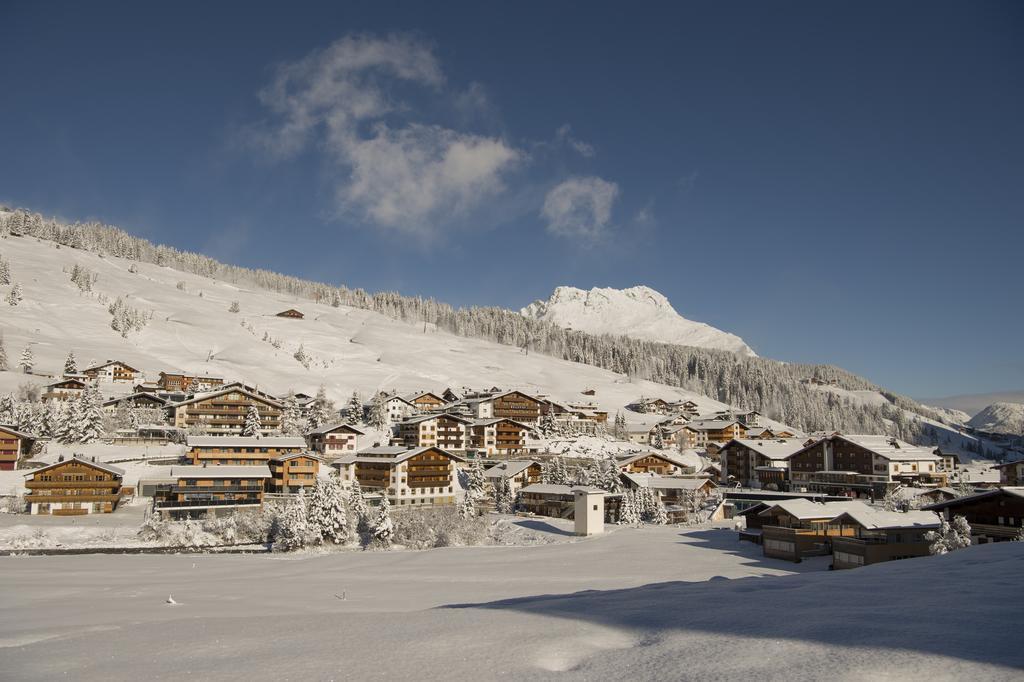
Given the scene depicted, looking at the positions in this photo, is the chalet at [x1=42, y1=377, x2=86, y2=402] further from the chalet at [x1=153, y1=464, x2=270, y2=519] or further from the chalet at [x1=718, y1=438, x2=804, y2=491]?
the chalet at [x1=718, y1=438, x2=804, y2=491]

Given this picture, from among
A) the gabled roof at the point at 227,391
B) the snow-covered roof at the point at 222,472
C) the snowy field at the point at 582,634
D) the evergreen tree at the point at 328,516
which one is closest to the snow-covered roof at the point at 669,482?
the evergreen tree at the point at 328,516

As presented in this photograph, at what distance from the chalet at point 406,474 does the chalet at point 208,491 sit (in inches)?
→ 410

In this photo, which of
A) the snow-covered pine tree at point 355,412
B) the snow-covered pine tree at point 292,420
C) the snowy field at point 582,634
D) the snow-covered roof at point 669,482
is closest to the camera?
the snowy field at point 582,634

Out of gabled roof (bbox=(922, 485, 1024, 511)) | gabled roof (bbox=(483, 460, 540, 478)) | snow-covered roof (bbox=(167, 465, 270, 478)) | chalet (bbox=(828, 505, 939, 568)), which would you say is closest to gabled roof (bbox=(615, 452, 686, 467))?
gabled roof (bbox=(483, 460, 540, 478))

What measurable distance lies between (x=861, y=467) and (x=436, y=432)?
54.8 m

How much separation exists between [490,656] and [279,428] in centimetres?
8944

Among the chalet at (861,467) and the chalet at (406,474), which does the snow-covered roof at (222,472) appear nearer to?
the chalet at (406,474)

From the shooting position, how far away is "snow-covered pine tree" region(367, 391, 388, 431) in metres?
99.1

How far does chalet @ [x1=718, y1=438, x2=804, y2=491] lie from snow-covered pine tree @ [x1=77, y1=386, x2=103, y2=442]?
261 feet

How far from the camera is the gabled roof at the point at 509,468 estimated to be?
75.1 m

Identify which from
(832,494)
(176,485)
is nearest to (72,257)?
(176,485)

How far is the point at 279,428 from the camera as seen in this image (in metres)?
94.1

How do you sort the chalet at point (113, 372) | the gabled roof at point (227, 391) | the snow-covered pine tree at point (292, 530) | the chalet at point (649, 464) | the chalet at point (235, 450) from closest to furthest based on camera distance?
the snow-covered pine tree at point (292, 530) → the chalet at point (235, 450) → the chalet at point (649, 464) → the gabled roof at point (227, 391) → the chalet at point (113, 372)

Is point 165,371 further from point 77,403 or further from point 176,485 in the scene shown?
point 176,485
